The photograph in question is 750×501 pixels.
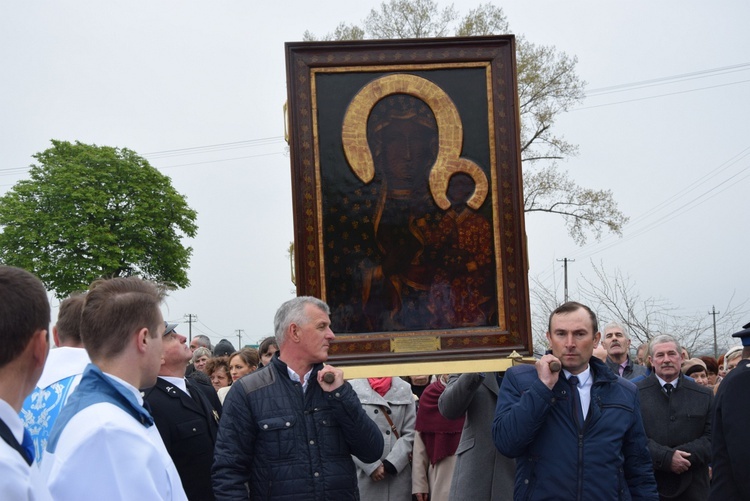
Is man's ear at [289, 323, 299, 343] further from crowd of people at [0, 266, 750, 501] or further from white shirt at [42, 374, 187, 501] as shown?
white shirt at [42, 374, 187, 501]

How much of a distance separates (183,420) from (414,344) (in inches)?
59.6

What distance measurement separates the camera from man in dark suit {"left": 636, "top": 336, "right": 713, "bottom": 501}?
656 centimetres

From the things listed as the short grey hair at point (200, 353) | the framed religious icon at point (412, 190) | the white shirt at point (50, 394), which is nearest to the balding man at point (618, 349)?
the framed religious icon at point (412, 190)

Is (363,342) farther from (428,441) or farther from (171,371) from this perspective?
(428,441)

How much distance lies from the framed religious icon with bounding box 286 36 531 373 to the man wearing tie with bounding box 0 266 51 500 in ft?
10.1

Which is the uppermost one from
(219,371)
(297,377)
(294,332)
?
(294,332)

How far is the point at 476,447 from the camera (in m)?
6.09

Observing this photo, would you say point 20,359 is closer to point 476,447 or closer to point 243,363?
point 476,447

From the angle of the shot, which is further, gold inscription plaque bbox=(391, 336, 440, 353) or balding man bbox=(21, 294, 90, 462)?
gold inscription plaque bbox=(391, 336, 440, 353)

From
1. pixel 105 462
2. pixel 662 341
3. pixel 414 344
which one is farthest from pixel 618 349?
pixel 105 462

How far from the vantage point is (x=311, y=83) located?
18.1 ft

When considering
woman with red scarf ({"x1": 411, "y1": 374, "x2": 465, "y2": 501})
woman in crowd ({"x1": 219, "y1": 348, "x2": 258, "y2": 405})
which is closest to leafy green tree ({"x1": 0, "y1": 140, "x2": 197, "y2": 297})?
woman in crowd ({"x1": 219, "y1": 348, "x2": 258, "y2": 405})

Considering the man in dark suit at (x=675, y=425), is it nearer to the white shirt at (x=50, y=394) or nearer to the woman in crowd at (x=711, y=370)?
the woman in crowd at (x=711, y=370)

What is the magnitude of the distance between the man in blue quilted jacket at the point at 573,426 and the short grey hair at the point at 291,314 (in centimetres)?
124
